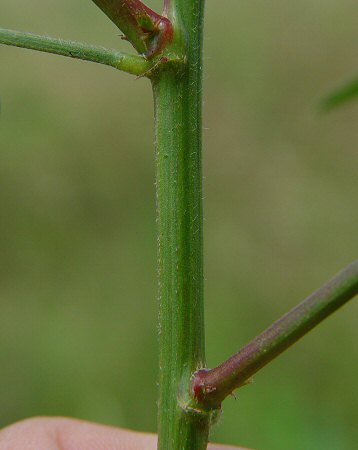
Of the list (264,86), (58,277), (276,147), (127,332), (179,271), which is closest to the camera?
(179,271)

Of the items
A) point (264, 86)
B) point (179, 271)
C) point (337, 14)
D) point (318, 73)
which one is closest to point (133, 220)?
point (264, 86)

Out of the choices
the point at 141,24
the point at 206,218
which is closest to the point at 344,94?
the point at 141,24

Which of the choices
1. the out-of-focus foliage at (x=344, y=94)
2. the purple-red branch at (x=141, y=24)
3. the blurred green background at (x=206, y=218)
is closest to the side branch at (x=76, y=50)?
the purple-red branch at (x=141, y=24)

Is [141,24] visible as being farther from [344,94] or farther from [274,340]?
[274,340]

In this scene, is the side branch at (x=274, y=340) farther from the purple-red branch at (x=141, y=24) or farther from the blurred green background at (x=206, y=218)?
the blurred green background at (x=206, y=218)

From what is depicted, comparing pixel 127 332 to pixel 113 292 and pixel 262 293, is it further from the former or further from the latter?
pixel 262 293

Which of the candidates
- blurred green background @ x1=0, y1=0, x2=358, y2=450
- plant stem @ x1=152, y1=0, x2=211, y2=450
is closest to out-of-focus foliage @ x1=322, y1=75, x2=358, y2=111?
plant stem @ x1=152, y1=0, x2=211, y2=450
